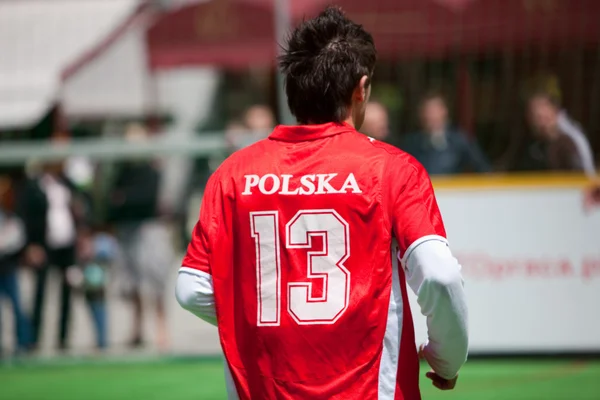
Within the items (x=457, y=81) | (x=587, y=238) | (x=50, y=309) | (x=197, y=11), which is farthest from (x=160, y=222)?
(x=197, y=11)

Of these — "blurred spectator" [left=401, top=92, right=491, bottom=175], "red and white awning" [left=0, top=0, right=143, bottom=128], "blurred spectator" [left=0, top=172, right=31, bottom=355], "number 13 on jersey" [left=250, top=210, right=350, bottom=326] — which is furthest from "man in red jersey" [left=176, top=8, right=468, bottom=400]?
"red and white awning" [left=0, top=0, right=143, bottom=128]

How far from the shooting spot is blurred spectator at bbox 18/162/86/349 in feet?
35.8

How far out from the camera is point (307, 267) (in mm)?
2961

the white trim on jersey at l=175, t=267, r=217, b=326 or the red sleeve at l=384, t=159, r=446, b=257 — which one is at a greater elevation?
the red sleeve at l=384, t=159, r=446, b=257

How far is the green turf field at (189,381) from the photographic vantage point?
7.68 meters

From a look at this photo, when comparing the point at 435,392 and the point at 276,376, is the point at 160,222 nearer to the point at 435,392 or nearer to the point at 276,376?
the point at 435,392

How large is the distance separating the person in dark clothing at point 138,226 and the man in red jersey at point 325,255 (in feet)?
24.5

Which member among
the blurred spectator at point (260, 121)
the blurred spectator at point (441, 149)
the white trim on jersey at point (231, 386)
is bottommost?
the blurred spectator at point (441, 149)

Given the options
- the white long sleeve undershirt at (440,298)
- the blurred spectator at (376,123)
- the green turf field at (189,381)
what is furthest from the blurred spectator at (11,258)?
the white long sleeve undershirt at (440,298)

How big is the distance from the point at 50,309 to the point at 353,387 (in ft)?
31.4

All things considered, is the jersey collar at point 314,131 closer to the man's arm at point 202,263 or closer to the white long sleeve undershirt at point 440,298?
the man's arm at point 202,263

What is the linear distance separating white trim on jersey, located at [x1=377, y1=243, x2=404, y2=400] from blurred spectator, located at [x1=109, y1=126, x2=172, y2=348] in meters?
7.61

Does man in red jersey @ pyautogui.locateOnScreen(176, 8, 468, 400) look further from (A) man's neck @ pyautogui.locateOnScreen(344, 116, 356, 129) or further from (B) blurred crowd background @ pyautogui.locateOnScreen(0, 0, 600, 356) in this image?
(B) blurred crowd background @ pyautogui.locateOnScreen(0, 0, 600, 356)

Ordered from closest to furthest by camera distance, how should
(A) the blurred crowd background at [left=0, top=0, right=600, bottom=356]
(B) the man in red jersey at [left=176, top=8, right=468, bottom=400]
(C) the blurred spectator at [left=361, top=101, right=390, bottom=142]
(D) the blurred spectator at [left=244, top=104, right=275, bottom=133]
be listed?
1. (B) the man in red jersey at [left=176, top=8, right=468, bottom=400]
2. (C) the blurred spectator at [left=361, top=101, right=390, bottom=142]
3. (A) the blurred crowd background at [left=0, top=0, right=600, bottom=356]
4. (D) the blurred spectator at [left=244, top=104, right=275, bottom=133]
